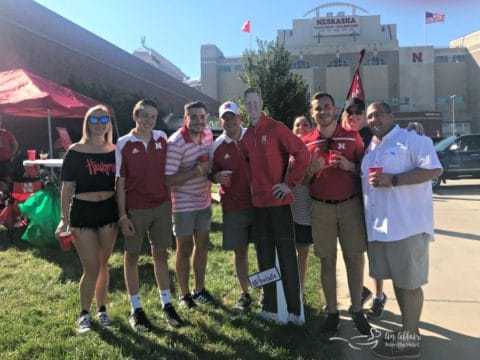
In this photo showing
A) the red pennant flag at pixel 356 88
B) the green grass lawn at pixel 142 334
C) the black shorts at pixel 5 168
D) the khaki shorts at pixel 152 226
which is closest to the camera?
the green grass lawn at pixel 142 334

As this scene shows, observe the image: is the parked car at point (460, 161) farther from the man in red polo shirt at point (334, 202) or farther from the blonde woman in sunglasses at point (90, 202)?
the blonde woman in sunglasses at point (90, 202)

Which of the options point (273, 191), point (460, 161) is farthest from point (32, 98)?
point (460, 161)

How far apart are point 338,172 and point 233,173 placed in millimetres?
1034

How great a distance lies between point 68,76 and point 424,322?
1983 cm

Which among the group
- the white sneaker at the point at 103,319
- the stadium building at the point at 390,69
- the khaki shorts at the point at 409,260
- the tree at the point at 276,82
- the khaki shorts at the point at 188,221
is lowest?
the white sneaker at the point at 103,319

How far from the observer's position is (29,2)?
17.6m

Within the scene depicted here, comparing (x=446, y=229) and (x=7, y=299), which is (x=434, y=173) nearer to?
(x=7, y=299)

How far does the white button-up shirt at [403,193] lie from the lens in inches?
136

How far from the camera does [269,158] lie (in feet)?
13.4

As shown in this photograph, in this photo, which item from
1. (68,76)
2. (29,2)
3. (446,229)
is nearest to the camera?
(446,229)

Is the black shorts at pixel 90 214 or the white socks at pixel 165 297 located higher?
the black shorts at pixel 90 214

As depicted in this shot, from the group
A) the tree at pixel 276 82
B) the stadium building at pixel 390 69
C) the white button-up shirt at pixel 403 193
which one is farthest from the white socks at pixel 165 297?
the stadium building at pixel 390 69

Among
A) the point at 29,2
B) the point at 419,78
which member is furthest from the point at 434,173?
the point at 419,78

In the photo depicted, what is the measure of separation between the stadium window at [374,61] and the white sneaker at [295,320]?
7028cm
